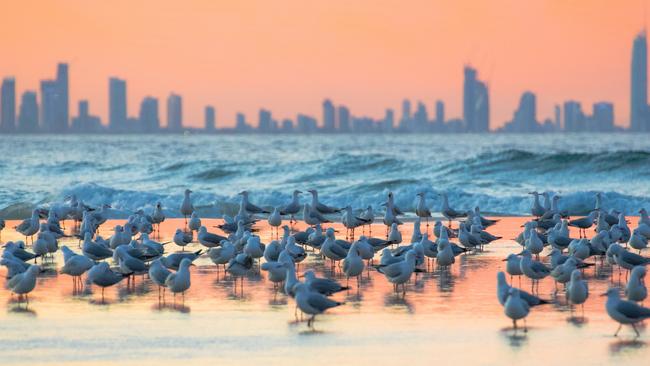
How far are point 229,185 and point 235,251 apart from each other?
1295 inches

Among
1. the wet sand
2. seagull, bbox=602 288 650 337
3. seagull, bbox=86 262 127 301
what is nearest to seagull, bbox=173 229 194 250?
the wet sand

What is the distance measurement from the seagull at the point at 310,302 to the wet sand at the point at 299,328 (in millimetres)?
223

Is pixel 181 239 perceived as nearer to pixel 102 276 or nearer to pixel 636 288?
pixel 102 276

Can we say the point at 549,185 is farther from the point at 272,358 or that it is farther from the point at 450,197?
the point at 272,358

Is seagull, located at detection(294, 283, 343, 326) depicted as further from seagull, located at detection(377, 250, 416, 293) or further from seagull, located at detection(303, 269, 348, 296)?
seagull, located at detection(377, 250, 416, 293)

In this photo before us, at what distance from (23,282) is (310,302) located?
174 inches

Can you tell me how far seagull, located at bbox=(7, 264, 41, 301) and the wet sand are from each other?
233mm

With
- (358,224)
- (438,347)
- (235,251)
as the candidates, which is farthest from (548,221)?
(438,347)

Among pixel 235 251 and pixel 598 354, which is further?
pixel 235 251

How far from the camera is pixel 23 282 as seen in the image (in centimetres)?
1684

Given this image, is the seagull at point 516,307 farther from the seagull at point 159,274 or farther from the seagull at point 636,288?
the seagull at point 159,274

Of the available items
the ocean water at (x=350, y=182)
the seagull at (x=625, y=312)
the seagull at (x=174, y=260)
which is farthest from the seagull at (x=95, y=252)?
the ocean water at (x=350, y=182)

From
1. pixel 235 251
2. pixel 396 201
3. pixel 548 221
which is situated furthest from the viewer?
pixel 396 201

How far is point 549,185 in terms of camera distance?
172ft
